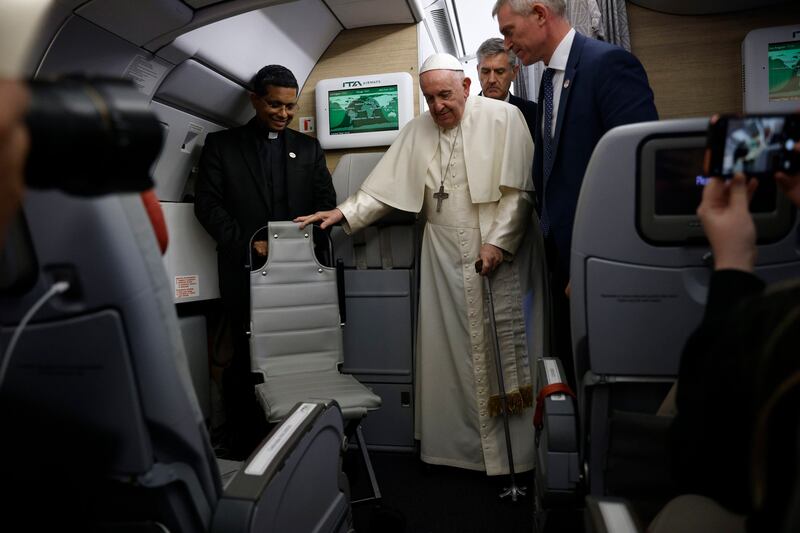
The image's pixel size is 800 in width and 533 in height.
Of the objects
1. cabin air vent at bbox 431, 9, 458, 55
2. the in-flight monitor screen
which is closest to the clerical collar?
cabin air vent at bbox 431, 9, 458, 55

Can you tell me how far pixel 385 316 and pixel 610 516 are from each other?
261 cm

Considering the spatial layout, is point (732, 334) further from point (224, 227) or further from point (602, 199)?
point (224, 227)

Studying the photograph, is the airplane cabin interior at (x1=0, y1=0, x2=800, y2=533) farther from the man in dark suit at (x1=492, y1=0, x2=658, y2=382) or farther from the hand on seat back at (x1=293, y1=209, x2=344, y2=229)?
the man in dark suit at (x1=492, y1=0, x2=658, y2=382)

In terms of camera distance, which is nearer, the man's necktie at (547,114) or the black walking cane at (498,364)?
the man's necktie at (547,114)

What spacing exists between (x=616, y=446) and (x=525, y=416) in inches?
74.3

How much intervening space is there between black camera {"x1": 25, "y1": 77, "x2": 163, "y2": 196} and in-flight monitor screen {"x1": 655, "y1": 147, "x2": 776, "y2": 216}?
1.09m

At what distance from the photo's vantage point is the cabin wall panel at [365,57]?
161 inches

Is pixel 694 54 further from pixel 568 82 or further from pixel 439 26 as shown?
pixel 439 26

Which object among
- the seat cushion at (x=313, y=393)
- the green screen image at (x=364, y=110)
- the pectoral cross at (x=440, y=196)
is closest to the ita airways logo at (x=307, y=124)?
the green screen image at (x=364, y=110)

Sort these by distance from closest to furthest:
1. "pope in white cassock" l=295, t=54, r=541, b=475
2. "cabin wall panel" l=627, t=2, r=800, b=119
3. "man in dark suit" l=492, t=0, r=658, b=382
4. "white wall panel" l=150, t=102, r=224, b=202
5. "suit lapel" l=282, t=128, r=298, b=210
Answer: "man in dark suit" l=492, t=0, r=658, b=382 < "pope in white cassock" l=295, t=54, r=541, b=475 < "white wall panel" l=150, t=102, r=224, b=202 < "suit lapel" l=282, t=128, r=298, b=210 < "cabin wall panel" l=627, t=2, r=800, b=119

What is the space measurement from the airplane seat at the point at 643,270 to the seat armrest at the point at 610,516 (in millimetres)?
280

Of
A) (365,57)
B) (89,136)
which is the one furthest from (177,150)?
(89,136)

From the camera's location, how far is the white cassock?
10.4ft

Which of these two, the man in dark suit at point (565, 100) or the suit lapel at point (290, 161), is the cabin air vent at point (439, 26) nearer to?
the suit lapel at point (290, 161)
